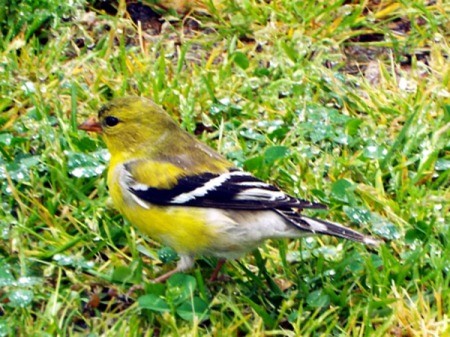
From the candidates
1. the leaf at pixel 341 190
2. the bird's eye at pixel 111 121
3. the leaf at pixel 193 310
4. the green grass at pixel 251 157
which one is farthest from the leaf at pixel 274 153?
the leaf at pixel 193 310

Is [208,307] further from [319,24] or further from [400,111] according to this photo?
[319,24]

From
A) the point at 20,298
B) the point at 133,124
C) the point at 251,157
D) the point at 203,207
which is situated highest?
the point at 133,124

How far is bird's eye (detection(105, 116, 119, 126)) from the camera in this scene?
4927 millimetres

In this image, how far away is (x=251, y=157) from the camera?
5527 millimetres

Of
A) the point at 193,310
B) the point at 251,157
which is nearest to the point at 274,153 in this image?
the point at 251,157

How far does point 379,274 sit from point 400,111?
1.58 metres

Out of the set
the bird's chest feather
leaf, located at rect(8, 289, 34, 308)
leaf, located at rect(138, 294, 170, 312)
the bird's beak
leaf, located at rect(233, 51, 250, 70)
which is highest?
leaf, located at rect(233, 51, 250, 70)

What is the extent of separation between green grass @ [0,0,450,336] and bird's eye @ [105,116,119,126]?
1.25ft

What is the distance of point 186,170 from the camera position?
184 inches

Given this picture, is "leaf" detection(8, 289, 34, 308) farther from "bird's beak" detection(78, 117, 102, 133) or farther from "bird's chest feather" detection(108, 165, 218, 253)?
"bird's beak" detection(78, 117, 102, 133)

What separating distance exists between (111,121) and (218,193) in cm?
77

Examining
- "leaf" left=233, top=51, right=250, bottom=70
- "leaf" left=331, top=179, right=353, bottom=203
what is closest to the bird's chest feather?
"leaf" left=331, top=179, right=353, bottom=203

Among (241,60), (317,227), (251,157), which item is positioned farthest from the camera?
(241,60)

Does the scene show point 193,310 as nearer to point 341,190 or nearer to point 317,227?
point 317,227
